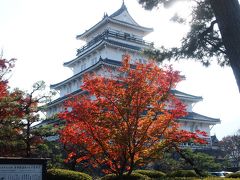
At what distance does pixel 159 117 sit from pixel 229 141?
42258 mm

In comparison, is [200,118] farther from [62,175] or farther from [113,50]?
[62,175]

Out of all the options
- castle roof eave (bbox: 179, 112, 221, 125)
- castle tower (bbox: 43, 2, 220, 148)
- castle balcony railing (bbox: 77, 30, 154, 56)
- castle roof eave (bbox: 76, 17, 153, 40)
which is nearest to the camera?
castle tower (bbox: 43, 2, 220, 148)

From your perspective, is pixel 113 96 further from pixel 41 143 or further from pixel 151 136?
pixel 41 143

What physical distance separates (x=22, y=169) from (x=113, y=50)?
28715mm

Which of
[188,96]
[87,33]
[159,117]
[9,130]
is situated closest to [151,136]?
[159,117]

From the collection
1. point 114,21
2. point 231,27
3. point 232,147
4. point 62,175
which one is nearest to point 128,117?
point 62,175

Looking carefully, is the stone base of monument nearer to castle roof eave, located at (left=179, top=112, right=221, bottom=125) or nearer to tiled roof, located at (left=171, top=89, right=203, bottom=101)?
castle roof eave, located at (left=179, top=112, right=221, bottom=125)

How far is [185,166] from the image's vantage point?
3059cm

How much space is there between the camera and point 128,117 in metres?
12.9

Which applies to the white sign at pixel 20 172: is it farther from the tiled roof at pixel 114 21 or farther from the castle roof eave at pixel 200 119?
the tiled roof at pixel 114 21

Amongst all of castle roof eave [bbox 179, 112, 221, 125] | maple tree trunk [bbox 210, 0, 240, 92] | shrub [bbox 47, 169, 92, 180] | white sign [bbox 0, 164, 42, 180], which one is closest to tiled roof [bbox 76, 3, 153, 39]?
castle roof eave [bbox 179, 112, 221, 125]

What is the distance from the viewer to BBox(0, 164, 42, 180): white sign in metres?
10.3

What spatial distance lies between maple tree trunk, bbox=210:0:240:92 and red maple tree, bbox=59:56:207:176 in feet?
17.6

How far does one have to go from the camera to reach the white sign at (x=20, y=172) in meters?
10.3
